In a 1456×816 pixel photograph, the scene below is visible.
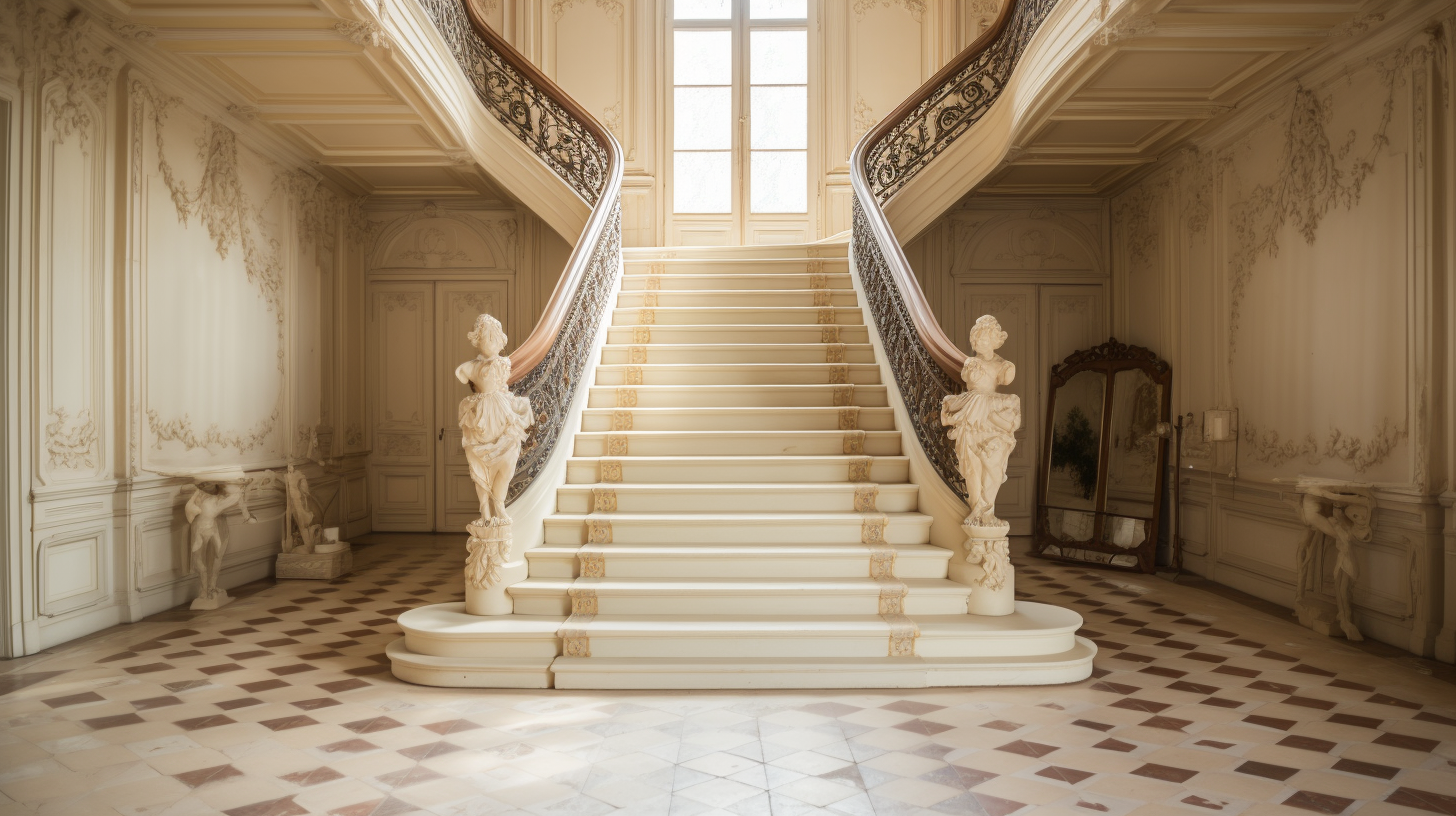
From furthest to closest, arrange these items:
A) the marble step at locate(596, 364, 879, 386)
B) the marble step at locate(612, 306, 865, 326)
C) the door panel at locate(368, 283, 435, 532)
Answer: the door panel at locate(368, 283, 435, 532)
the marble step at locate(612, 306, 865, 326)
the marble step at locate(596, 364, 879, 386)

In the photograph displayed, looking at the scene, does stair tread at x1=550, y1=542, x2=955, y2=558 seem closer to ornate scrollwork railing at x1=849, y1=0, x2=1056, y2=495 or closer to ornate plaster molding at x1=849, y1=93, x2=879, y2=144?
ornate scrollwork railing at x1=849, y1=0, x2=1056, y2=495

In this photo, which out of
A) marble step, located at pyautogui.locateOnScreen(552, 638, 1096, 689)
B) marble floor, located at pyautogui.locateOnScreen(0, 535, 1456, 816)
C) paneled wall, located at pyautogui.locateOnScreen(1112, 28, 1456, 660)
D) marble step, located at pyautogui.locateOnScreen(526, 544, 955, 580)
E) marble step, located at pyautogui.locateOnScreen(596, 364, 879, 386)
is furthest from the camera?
marble step, located at pyautogui.locateOnScreen(596, 364, 879, 386)

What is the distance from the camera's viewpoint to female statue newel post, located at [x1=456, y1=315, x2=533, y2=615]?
422 centimetres

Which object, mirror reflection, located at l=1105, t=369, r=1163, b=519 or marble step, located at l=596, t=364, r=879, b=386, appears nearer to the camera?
marble step, located at l=596, t=364, r=879, b=386

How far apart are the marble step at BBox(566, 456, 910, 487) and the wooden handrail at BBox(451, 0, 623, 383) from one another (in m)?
0.85

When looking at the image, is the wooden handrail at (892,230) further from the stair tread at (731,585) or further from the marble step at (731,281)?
the stair tread at (731,585)

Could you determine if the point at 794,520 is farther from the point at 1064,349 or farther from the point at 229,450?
the point at 1064,349

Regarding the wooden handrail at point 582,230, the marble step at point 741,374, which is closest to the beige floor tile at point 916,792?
the wooden handrail at point 582,230

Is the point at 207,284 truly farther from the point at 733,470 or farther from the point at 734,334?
the point at 733,470

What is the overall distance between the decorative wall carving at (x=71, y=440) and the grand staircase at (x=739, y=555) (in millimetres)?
2254

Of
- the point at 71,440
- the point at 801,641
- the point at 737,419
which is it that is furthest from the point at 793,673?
the point at 71,440

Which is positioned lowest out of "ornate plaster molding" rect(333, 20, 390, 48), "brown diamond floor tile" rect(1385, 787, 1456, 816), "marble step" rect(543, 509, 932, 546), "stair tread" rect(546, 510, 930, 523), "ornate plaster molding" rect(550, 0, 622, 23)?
"brown diamond floor tile" rect(1385, 787, 1456, 816)

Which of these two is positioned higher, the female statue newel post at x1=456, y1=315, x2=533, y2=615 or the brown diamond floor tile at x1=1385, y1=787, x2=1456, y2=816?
the female statue newel post at x1=456, y1=315, x2=533, y2=615

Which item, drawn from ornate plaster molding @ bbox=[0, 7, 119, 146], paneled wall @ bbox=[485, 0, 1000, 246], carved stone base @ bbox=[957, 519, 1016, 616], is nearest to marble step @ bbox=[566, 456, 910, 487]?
carved stone base @ bbox=[957, 519, 1016, 616]
